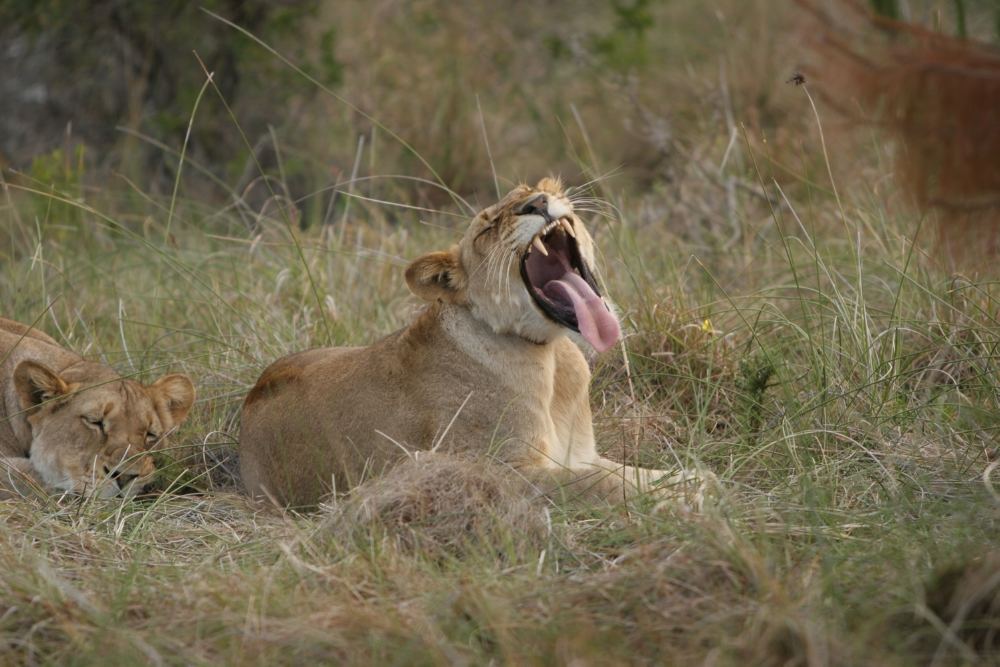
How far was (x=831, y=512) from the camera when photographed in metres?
3.85

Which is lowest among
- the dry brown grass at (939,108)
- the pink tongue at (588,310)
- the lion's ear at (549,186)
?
the pink tongue at (588,310)

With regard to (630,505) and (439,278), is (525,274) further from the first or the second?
(630,505)

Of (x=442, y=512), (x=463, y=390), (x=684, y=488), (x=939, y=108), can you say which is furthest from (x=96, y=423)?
(x=939, y=108)

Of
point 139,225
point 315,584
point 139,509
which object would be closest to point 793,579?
point 315,584

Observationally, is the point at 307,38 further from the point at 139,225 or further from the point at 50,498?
the point at 50,498

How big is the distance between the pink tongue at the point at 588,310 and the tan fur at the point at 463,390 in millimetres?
103

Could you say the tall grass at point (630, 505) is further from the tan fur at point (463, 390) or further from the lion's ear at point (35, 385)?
the lion's ear at point (35, 385)

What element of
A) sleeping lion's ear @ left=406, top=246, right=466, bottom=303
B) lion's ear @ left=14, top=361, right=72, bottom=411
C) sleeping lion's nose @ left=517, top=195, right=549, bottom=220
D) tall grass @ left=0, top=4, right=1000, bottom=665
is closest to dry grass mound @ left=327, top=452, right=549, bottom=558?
tall grass @ left=0, top=4, right=1000, bottom=665

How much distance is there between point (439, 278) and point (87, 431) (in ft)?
4.38

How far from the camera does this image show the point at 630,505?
13.5 feet

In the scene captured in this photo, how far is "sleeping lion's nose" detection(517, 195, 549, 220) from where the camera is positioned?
462 centimetres

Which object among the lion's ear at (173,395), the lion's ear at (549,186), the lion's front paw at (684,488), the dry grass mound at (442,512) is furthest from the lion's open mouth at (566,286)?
the lion's ear at (173,395)

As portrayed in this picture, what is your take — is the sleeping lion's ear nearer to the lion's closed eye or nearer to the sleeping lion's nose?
the sleeping lion's nose

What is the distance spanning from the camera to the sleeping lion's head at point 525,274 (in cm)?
457
